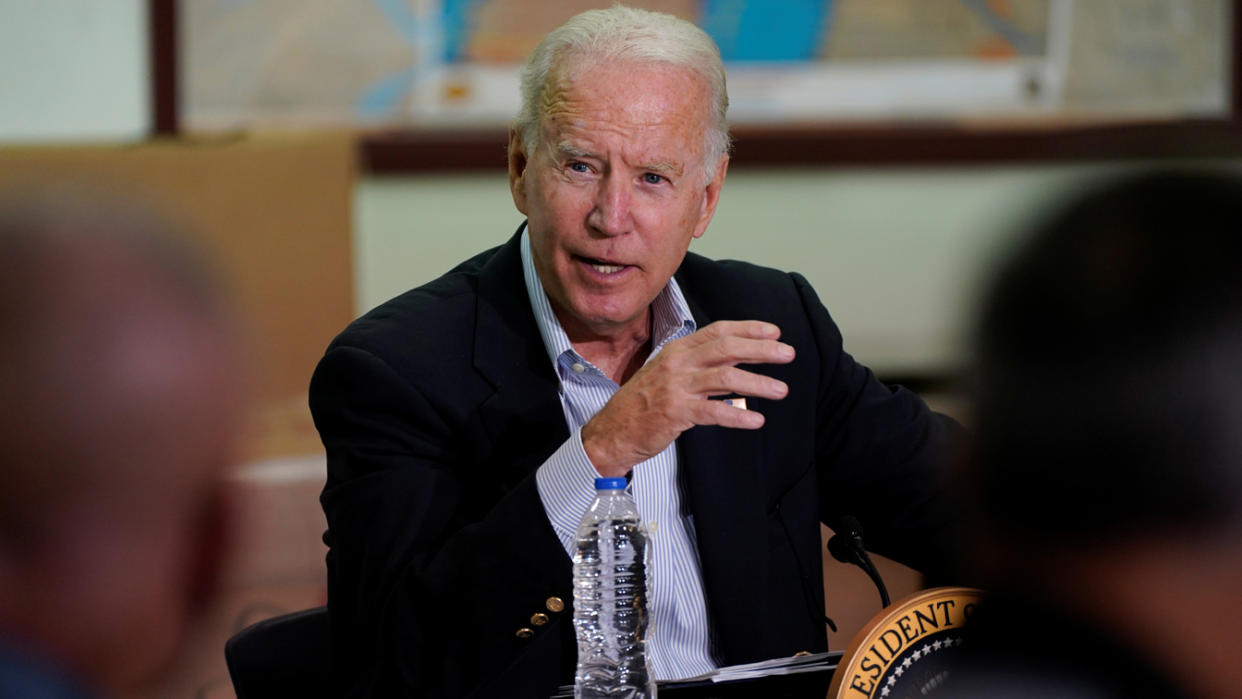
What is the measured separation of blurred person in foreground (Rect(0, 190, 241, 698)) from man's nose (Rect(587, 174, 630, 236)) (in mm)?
2040

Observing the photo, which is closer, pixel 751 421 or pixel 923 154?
pixel 751 421

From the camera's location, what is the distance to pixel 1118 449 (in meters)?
0.45

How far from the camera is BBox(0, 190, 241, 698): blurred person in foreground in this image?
3.20 metres

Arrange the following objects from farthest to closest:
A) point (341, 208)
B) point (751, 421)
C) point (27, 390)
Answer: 1. point (341, 208)
2. point (27, 390)
3. point (751, 421)

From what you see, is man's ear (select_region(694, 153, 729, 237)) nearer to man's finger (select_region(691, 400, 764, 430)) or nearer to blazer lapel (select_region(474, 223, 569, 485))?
blazer lapel (select_region(474, 223, 569, 485))

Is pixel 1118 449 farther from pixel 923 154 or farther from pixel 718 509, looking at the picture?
pixel 923 154

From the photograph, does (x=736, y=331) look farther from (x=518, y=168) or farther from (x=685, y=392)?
(x=518, y=168)

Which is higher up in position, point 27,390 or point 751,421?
point 751,421

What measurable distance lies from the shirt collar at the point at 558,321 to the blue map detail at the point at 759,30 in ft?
6.79

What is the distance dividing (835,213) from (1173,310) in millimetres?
3663

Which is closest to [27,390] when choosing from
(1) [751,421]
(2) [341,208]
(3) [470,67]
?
(2) [341,208]

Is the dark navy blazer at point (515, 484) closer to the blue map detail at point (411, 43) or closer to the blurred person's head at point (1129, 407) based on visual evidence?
the blurred person's head at point (1129, 407)

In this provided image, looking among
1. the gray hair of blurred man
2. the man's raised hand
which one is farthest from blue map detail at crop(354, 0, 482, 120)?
A: the man's raised hand

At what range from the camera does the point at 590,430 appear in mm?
1500
